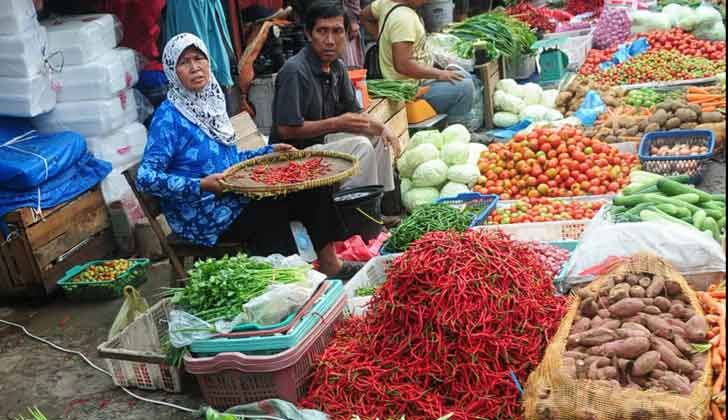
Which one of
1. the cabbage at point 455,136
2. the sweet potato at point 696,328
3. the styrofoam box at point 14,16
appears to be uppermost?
the styrofoam box at point 14,16

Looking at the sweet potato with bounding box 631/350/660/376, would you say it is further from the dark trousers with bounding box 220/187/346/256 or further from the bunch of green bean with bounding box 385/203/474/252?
the dark trousers with bounding box 220/187/346/256

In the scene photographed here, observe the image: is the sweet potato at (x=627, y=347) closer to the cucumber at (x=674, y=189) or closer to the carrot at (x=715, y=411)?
the carrot at (x=715, y=411)

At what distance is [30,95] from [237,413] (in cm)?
295

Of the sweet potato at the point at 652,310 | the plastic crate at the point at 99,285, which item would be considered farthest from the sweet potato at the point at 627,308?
the plastic crate at the point at 99,285

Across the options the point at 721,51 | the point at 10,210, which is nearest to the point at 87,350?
the point at 10,210

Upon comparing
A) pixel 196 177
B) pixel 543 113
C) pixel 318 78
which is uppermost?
pixel 318 78

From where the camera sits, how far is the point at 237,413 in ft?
9.87

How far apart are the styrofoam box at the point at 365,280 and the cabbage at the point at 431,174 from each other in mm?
1619

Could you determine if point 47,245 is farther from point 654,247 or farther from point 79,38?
point 654,247

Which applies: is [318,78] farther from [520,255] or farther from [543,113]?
[543,113]

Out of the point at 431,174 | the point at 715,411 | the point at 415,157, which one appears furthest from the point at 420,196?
the point at 715,411

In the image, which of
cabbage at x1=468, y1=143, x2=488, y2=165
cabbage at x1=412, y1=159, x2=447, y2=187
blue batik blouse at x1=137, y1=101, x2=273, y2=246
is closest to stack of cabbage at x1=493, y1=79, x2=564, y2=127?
cabbage at x1=468, y1=143, x2=488, y2=165

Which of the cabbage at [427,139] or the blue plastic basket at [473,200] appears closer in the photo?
the blue plastic basket at [473,200]

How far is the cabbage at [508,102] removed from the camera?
782cm
